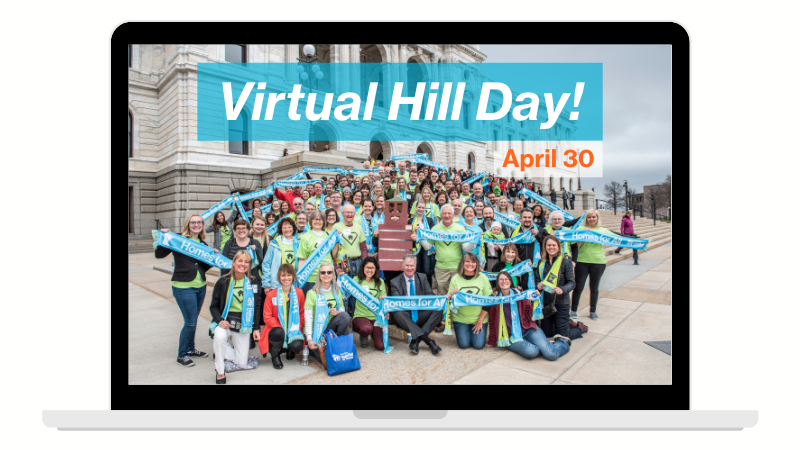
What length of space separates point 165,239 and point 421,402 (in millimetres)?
3838

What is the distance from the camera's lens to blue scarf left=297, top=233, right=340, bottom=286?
5.77 m

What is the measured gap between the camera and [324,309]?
537 centimetres

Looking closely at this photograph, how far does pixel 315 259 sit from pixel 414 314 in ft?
5.52

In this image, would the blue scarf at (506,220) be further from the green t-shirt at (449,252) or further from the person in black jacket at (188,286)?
the person in black jacket at (188,286)

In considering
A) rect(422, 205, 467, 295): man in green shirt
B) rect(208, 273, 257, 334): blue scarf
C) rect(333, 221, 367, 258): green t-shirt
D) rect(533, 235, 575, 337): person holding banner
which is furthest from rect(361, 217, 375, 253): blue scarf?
rect(533, 235, 575, 337): person holding banner

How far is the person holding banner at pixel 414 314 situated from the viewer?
5.74 meters

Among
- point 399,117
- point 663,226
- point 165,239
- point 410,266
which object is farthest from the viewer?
point 663,226

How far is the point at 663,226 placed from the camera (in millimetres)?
20375

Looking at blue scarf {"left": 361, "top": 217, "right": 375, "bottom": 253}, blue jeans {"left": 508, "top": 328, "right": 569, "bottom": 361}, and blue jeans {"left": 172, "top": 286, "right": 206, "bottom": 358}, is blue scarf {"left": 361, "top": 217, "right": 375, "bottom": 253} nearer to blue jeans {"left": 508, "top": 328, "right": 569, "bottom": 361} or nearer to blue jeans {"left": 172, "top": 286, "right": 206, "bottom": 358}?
blue jeans {"left": 172, "top": 286, "right": 206, "bottom": 358}

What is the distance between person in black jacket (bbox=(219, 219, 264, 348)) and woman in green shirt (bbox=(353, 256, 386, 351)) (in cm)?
144

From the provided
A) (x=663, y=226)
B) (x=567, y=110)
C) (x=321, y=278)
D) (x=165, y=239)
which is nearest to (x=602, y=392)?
(x=567, y=110)
